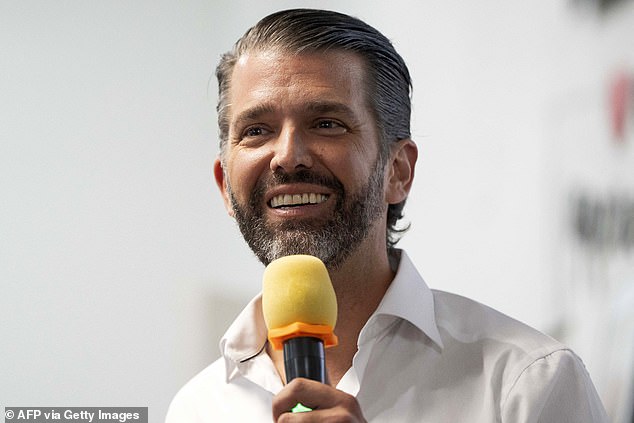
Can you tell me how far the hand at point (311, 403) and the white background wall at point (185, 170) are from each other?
121 cm

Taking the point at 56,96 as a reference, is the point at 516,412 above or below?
below

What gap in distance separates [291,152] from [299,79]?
16cm

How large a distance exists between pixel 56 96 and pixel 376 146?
145cm

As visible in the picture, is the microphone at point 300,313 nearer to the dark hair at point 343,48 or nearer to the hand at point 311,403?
the hand at point 311,403

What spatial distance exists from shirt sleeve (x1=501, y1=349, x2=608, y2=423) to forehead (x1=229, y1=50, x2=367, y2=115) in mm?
584

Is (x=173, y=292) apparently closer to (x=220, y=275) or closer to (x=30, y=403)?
(x=220, y=275)

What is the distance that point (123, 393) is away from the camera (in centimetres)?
268

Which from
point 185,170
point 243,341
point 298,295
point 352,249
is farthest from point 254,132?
point 185,170

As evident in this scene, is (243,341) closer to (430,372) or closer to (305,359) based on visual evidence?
(430,372)

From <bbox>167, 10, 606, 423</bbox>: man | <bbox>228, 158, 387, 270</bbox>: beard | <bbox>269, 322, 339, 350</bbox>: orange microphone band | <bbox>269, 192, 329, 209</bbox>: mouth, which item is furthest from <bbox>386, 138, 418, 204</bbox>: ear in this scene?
<bbox>269, 322, 339, 350</bbox>: orange microphone band

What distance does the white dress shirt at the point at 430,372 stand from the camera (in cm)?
161

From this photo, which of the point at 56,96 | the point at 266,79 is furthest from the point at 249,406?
the point at 56,96

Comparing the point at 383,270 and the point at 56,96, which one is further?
the point at 56,96

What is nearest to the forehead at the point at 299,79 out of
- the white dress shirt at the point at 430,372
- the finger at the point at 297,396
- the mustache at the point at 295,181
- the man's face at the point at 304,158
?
the man's face at the point at 304,158
